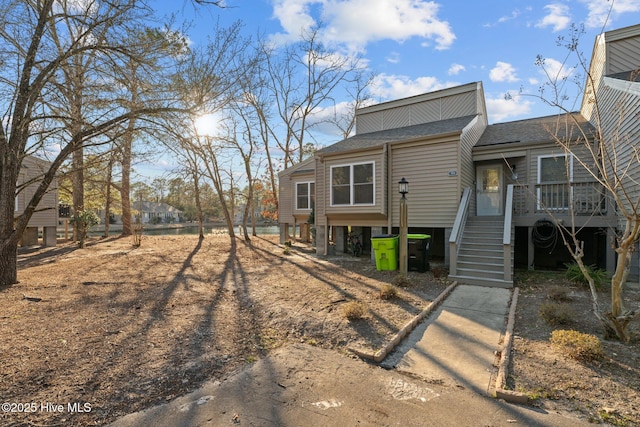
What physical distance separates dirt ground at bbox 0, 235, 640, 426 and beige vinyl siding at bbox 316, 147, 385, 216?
7.79ft

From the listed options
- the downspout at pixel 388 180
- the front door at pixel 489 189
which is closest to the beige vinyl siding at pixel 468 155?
the front door at pixel 489 189

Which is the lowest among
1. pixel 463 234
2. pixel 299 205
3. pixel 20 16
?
pixel 463 234

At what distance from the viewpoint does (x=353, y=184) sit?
10578 mm

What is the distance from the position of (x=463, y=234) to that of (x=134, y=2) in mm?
9212

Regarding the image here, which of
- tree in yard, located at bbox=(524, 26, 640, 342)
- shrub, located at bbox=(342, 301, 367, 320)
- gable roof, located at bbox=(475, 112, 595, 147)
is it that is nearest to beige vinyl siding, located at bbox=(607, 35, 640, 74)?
tree in yard, located at bbox=(524, 26, 640, 342)

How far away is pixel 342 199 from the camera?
35.5 feet

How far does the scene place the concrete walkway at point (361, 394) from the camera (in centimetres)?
255

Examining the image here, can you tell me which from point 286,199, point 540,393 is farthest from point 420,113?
point 540,393

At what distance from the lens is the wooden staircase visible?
7.02 m

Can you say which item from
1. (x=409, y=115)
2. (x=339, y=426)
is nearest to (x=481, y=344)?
(x=339, y=426)

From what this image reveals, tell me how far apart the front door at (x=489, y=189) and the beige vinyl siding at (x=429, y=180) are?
8.69 feet

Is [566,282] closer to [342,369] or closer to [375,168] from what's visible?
[375,168]

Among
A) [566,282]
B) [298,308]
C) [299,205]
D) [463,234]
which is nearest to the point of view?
[298,308]

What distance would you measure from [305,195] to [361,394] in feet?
45.2
